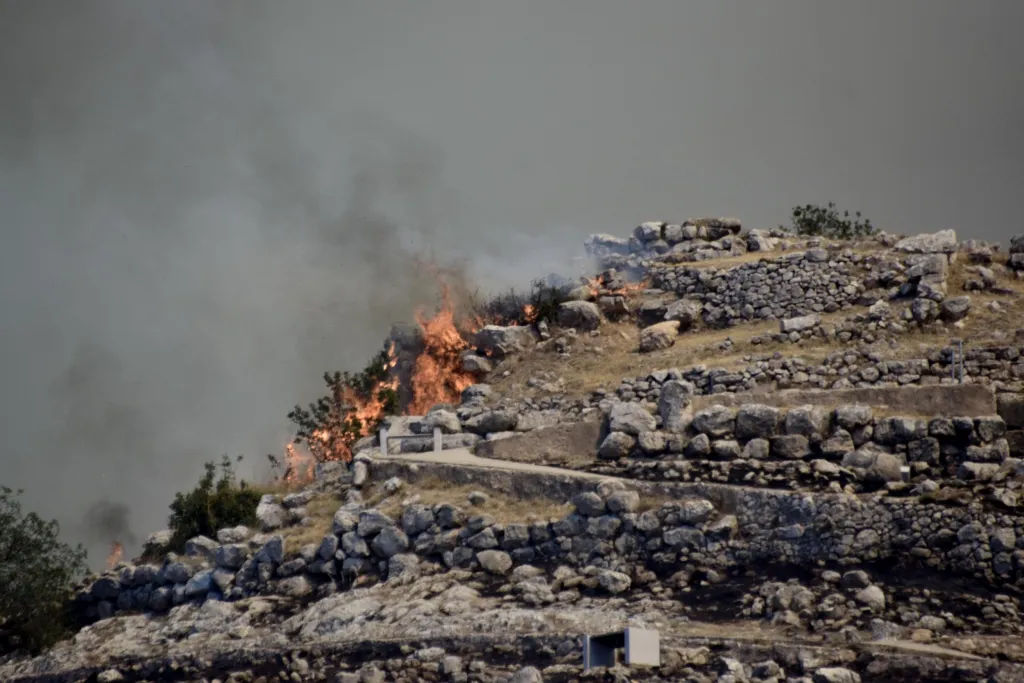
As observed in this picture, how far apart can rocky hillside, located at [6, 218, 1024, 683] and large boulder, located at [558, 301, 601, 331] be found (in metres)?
0.44

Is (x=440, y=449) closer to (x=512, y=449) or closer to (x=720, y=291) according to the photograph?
(x=512, y=449)

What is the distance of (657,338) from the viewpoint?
1880 inches

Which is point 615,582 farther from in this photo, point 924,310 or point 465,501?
point 924,310

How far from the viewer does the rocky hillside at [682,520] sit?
30594 mm

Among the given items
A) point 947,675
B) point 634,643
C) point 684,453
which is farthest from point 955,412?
point 634,643

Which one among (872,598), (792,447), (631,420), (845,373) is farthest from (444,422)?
(872,598)

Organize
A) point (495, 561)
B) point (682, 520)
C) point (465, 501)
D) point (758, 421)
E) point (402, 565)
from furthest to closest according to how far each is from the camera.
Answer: point (465, 501) → point (402, 565) → point (758, 421) → point (495, 561) → point (682, 520)

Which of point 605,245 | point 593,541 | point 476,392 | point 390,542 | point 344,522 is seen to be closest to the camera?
point 593,541

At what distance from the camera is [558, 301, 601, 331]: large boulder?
164ft

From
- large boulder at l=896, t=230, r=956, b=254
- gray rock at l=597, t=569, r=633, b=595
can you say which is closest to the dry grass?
gray rock at l=597, t=569, r=633, b=595

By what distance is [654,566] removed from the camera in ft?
112

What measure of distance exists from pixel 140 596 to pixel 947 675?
21745 millimetres

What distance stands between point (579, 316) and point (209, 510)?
13.2 m

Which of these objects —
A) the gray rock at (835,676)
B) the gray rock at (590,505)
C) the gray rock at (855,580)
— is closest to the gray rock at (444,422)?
the gray rock at (590,505)
